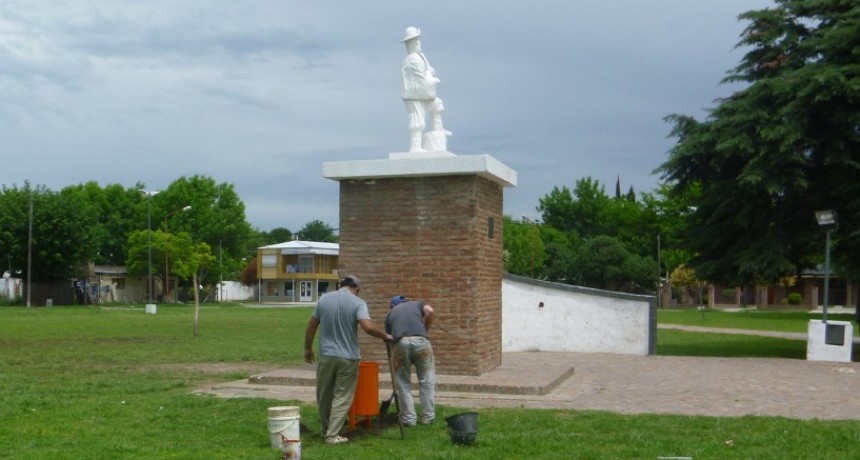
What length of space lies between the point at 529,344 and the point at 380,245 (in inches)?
312

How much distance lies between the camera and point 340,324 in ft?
31.0

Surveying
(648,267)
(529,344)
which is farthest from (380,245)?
(648,267)

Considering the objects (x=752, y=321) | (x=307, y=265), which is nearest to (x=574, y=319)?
(x=752, y=321)

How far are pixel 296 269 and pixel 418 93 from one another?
7186cm

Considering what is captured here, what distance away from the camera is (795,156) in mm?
18922

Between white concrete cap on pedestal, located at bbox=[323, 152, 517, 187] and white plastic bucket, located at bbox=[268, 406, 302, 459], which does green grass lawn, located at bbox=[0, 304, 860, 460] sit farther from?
white concrete cap on pedestal, located at bbox=[323, 152, 517, 187]

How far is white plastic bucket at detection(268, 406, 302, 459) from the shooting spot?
830 centimetres

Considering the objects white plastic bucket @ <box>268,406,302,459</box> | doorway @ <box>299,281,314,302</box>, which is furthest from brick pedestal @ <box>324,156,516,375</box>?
doorway @ <box>299,281,314,302</box>

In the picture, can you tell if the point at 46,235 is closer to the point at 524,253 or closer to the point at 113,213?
the point at 113,213

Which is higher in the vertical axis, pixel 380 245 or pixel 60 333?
pixel 380 245

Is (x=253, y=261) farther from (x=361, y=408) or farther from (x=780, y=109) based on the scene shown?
(x=361, y=408)

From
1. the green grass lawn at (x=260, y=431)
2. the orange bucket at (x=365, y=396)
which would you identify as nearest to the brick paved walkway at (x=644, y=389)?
the green grass lawn at (x=260, y=431)

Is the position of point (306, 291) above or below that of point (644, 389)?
below

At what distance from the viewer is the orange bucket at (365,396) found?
32.0ft
